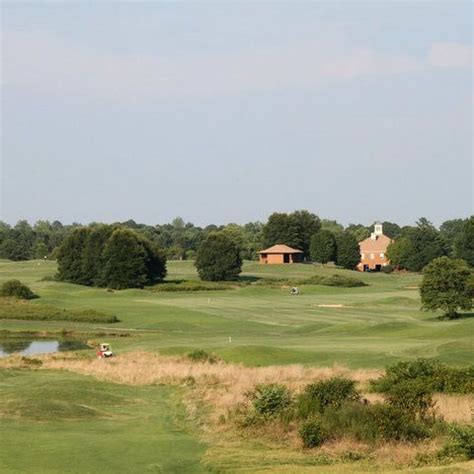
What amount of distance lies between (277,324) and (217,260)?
172 feet

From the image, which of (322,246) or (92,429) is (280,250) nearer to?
(322,246)

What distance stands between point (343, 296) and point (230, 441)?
3377 inches

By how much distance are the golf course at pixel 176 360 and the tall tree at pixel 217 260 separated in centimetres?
923

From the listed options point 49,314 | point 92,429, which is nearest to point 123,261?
point 49,314

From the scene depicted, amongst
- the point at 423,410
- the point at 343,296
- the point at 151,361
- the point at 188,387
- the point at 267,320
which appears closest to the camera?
the point at 423,410

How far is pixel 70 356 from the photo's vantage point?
187 feet

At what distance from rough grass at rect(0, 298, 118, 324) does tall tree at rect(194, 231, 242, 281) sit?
42.7 m

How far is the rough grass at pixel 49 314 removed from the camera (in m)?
83.6

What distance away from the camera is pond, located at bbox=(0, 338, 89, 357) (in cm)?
6350

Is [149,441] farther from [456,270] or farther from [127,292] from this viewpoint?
[127,292]

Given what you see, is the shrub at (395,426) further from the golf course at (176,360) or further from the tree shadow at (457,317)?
the tree shadow at (457,317)

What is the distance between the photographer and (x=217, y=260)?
13200cm

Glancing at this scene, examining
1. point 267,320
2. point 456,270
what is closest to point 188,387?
point 456,270

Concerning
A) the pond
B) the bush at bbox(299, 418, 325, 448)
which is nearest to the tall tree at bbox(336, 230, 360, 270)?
the pond
